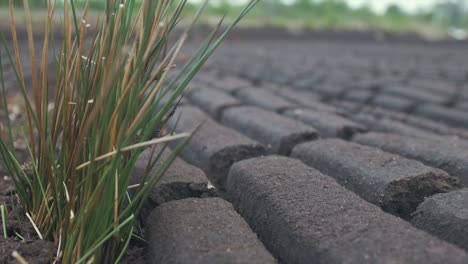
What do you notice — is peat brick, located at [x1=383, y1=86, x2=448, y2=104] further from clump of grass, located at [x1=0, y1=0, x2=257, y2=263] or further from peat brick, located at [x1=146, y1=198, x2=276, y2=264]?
clump of grass, located at [x1=0, y1=0, x2=257, y2=263]

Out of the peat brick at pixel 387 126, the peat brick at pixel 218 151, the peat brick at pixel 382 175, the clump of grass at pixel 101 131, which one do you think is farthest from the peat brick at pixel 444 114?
the clump of grass at pixel 101 131

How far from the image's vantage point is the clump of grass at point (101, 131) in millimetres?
1043

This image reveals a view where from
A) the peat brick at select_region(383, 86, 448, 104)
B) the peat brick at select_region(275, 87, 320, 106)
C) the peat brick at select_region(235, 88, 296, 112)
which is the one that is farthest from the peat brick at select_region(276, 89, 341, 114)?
the peat brick at select_region(383, 86, 448, 104)

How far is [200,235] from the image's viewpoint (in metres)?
1.13

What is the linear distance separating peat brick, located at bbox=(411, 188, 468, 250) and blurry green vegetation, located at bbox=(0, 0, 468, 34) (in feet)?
37.2

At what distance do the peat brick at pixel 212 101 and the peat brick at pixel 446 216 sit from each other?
1534 mm

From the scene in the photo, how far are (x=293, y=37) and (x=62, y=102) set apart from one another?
1102 centimetres

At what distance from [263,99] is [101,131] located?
6.71 ft

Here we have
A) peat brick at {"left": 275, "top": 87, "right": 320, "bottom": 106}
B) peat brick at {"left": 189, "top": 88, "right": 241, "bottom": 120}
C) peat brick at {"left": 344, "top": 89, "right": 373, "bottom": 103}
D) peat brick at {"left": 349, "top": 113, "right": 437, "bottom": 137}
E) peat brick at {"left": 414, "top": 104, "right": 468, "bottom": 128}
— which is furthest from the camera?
peat brick at {"left": 344, "top": 89, "right": 373, "bottom": 103}

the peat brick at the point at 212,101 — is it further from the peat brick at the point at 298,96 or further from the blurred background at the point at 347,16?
the blurred background at the point at 347,16

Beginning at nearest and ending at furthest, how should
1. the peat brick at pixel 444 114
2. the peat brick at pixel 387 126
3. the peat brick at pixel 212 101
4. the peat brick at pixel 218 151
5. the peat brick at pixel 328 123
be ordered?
the peat brick at pixel 218 151
the peat brick at pixel 328 123
the peat brick at pixel 387 126
the peat brick at pixel 212 101
the peat brick at pixel 444 114

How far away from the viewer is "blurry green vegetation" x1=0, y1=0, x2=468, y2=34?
13984 mm

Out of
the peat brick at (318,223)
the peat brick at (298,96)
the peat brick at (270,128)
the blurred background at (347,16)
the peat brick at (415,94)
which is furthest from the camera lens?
the blurred background at (347,16)

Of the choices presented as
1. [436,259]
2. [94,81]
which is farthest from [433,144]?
[94,81]
